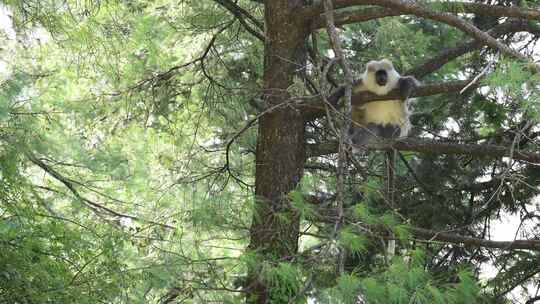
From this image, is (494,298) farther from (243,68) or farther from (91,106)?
(91,106)

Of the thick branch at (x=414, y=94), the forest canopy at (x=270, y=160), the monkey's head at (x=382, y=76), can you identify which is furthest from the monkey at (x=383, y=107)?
the thick branch at (x=414, y=94)

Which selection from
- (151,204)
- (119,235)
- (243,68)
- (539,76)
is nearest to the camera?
(539,76)

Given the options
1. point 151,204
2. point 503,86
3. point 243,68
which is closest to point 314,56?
point 243,68

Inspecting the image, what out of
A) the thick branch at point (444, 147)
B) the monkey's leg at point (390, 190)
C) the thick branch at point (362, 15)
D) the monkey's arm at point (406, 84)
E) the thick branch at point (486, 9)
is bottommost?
the monkey's leg at point (390, 190)

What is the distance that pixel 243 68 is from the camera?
873 cm

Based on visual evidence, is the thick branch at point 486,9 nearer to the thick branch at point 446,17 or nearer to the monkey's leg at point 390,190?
the thick branch at point 446,17

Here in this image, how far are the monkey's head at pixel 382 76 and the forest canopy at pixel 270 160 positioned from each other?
0.76 feet

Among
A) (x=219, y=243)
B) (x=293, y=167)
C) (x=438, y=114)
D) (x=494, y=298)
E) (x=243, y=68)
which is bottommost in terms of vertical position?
(x=494, y=298)

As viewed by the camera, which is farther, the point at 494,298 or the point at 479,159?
the point at 479,159

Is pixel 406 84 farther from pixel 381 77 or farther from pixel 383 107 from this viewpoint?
pixel 383 107

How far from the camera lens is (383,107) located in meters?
8.88

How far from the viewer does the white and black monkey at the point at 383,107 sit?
26.8ft

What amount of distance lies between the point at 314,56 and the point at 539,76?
335 centimetres

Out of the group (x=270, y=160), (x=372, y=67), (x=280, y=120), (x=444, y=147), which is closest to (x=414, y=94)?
(x=444, y=147)
